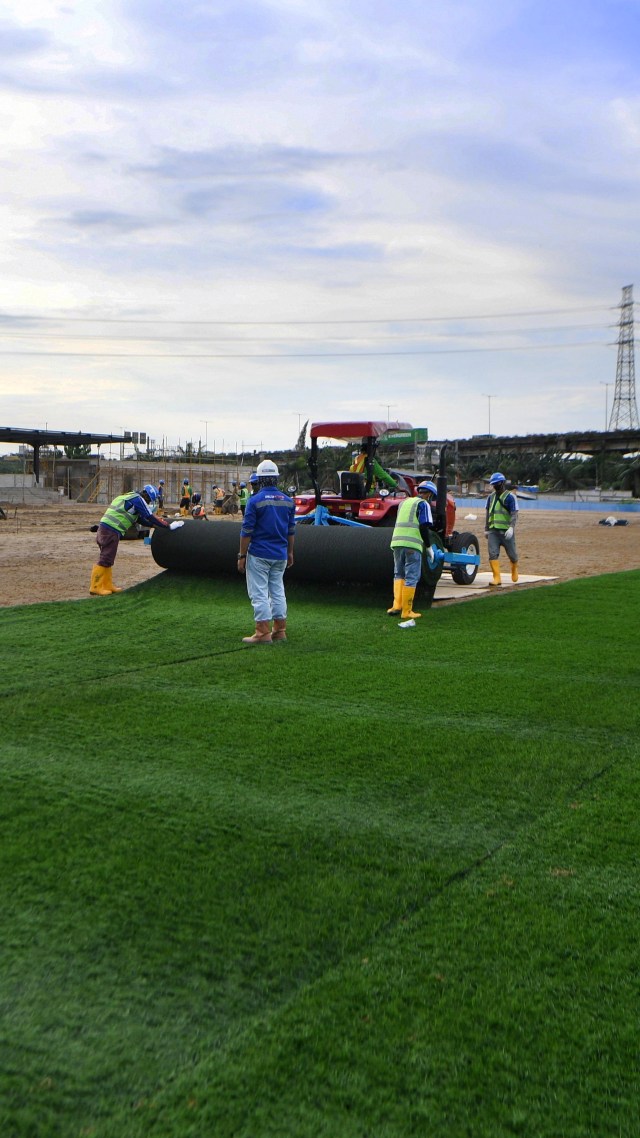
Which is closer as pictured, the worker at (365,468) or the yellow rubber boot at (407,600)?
the yellow rubber boot at (407,600)

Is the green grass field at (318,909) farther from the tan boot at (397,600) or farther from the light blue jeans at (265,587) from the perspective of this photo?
the tan boot at (397,600)

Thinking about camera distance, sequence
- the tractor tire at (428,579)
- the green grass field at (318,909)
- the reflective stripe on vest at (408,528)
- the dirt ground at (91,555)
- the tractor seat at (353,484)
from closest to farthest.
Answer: the green grass field at (318,909) < the reflective stripe on vest at (408,528) < the tractor tire at (428,579) < the tractor seat at (353,484) < the dirt ground at (91,555)

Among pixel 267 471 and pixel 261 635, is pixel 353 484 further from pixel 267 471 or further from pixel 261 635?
pixel 261 635

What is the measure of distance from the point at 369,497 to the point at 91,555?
7.79 meters

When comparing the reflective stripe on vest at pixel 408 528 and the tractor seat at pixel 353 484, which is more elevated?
the tractor seat at pixel 353 484

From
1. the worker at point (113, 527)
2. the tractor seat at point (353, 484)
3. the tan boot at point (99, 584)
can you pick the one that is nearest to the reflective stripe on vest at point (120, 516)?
the worker at point (113, 527)

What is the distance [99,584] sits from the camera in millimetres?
11703

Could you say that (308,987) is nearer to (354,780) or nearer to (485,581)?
(354,780)

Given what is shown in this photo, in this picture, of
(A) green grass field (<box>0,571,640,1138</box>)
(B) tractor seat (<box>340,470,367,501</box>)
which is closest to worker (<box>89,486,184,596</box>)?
(B) tractor seat (<box>340,470,367,501</box>)

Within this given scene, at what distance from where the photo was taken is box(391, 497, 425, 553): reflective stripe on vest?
9.93 metres

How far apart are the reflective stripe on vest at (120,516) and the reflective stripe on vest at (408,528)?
11.0 ft

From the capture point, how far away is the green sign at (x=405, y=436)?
12.8 meters

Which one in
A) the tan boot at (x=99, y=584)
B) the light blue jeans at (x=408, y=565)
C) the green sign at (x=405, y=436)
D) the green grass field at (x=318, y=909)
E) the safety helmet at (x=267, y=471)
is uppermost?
the green sign at (x=405, y=436)

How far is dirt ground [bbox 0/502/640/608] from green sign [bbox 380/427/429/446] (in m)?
2.39
